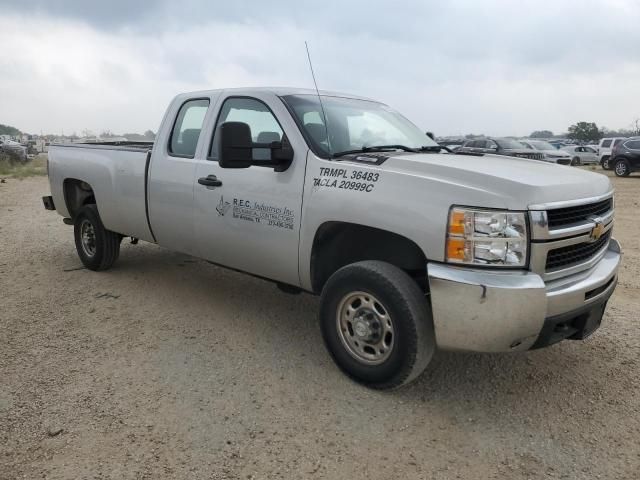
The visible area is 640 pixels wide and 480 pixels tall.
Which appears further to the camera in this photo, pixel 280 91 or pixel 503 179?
pixel 280 91

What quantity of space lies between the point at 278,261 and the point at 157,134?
6.48ft

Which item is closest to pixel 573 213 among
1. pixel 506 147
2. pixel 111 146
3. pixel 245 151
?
pixel 245 151

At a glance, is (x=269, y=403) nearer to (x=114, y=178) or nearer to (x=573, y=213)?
(x=573, y=213)

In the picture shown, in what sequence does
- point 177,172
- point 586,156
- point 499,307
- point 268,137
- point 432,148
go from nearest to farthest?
1. point 499,307
2. point 268,137
3. point 432,148
4. point 177,172
5. point 586,156

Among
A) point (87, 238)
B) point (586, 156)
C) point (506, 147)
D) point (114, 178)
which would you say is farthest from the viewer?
point (586, 156)

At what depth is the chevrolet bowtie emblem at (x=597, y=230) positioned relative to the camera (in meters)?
3.17

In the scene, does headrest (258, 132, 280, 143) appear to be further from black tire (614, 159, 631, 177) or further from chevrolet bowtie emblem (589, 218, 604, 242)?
black tire (614, 159, 631, 177)

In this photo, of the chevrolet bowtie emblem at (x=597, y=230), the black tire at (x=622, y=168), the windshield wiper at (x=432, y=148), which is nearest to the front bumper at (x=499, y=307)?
the chevrolet bowtie emblem at (x=597, y=230)

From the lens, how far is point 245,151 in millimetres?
3494

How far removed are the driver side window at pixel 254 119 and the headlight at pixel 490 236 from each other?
1.50 metres

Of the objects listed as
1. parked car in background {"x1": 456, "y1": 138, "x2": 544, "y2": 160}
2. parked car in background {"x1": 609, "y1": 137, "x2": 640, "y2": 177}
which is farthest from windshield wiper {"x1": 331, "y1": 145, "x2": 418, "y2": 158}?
parked car in background {"x1": 609, "y1": 137, "x2": 640, "y2": 177}

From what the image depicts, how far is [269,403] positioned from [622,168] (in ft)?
69.4

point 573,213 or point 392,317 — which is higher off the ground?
point 573,213

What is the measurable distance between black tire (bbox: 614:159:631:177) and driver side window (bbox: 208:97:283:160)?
20.0 metres
